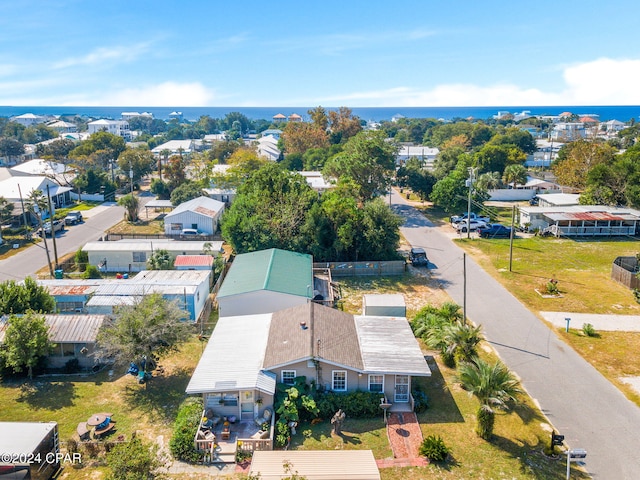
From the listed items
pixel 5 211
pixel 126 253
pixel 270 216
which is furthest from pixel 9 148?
pixel 270 216

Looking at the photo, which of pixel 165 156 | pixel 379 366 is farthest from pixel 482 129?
pixel 379 366

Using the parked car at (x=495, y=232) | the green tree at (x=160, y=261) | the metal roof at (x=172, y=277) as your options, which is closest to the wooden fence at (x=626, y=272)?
the parked car at (x=495, y=232)

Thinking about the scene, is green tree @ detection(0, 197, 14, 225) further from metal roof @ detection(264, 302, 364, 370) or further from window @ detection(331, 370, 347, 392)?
window @ detection(331, 370, 347, 392)

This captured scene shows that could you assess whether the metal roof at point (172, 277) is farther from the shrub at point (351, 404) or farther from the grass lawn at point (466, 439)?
the grass lawn at point (466, 439)

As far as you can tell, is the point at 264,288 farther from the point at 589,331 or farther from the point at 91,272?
the point at 589,331

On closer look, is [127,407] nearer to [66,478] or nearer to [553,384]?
[66,478]
